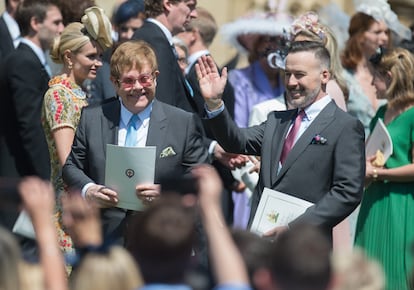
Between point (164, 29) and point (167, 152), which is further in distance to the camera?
point (164, 29)

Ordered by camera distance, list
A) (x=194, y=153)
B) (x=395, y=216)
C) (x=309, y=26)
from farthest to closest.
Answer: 1. (x=395, y=216)
2. (x=309, y=26)
3. (x=194, y=153)

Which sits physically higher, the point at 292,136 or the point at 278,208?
the point at 292,136

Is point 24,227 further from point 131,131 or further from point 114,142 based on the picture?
point 131,131

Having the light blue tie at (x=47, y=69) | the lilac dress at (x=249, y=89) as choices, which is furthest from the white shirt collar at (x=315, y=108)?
the lilac dress at (x=249, y=89)

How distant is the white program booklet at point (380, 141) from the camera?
8422 mm

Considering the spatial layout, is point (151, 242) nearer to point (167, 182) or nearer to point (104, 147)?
point (167, 182)

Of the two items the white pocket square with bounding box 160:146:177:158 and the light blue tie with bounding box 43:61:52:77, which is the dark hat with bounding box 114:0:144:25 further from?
the white pocket square with bounding box 160:146:177:158

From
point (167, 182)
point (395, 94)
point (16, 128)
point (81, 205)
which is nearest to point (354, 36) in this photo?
point (395, 94)

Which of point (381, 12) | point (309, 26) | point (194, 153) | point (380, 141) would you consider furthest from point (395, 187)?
point (381, 12)

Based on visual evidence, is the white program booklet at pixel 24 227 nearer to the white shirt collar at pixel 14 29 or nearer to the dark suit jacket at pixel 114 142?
the dark suit jacket at pixel 114 142

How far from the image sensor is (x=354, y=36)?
10289 mm

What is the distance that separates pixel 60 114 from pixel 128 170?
766 mm

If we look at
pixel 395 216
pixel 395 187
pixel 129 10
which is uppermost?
pixel 129 10

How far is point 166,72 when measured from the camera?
791 cm
